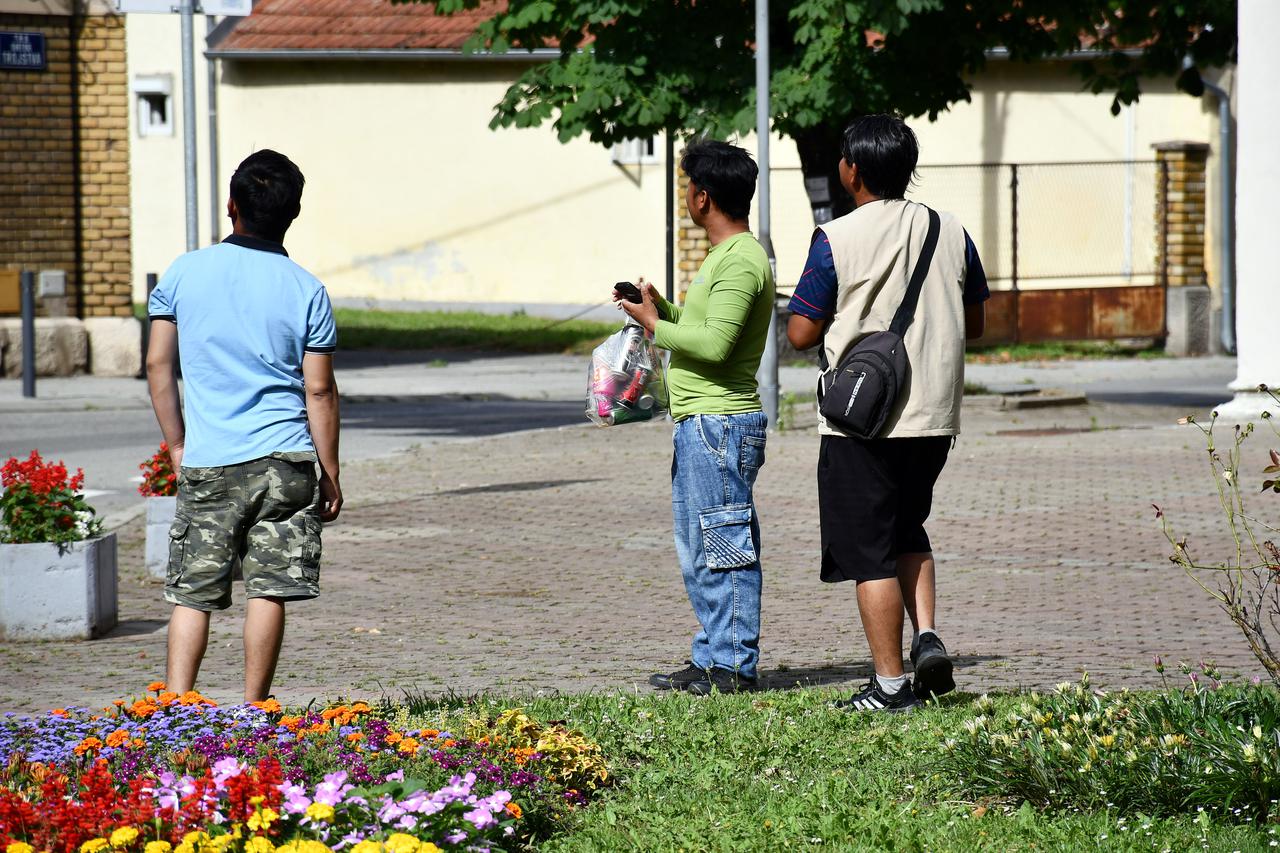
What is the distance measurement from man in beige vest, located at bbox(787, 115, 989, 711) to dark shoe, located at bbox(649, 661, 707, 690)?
26.5 inches

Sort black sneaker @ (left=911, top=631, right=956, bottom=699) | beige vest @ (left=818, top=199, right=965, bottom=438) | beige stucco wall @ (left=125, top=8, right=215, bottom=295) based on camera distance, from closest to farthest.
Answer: beige vest @ (left=818, top=199, right=965, bottom=438) < black sneaker @ (left=911, top=631, right=956, bottom=699) < beige stucco wall @ (left=125, top=8, right=215, bottom=295)

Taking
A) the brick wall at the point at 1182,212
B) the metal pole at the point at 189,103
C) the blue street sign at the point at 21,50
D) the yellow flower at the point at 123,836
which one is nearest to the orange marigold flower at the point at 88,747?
the yellow flower at the point at 123,836

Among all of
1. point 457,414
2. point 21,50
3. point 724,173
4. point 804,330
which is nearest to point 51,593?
point 724,173

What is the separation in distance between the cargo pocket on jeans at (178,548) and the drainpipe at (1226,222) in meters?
24.9

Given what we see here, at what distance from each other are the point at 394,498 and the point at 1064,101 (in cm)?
2118

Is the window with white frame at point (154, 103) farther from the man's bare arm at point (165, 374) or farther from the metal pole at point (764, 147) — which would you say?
the man's bare arm at point (165, 374)

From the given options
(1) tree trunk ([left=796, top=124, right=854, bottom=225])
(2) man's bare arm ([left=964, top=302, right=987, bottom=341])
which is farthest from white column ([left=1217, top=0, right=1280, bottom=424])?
(2) man's bare arm ([left=964, top=302, right=987, bottom=341])

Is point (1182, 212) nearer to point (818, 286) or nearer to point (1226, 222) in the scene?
point (1226, 222)

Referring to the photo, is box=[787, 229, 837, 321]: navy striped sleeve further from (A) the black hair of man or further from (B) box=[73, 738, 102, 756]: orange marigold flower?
(B) box=[73, 738, 102, 756]: orange marigold flower

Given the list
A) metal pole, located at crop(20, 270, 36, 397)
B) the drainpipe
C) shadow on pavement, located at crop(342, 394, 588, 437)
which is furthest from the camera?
the drainpipe

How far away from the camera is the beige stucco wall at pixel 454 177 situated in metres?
31.6

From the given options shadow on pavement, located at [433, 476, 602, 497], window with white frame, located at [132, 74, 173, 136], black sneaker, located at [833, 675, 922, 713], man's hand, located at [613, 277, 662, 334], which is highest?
window with white frame, located at [132, 74, 173, 136]

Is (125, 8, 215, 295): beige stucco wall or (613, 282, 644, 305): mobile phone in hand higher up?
(125, 8, 215, 295): beige stucco wall

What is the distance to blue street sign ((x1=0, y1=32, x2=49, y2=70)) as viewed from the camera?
67.8 ft
